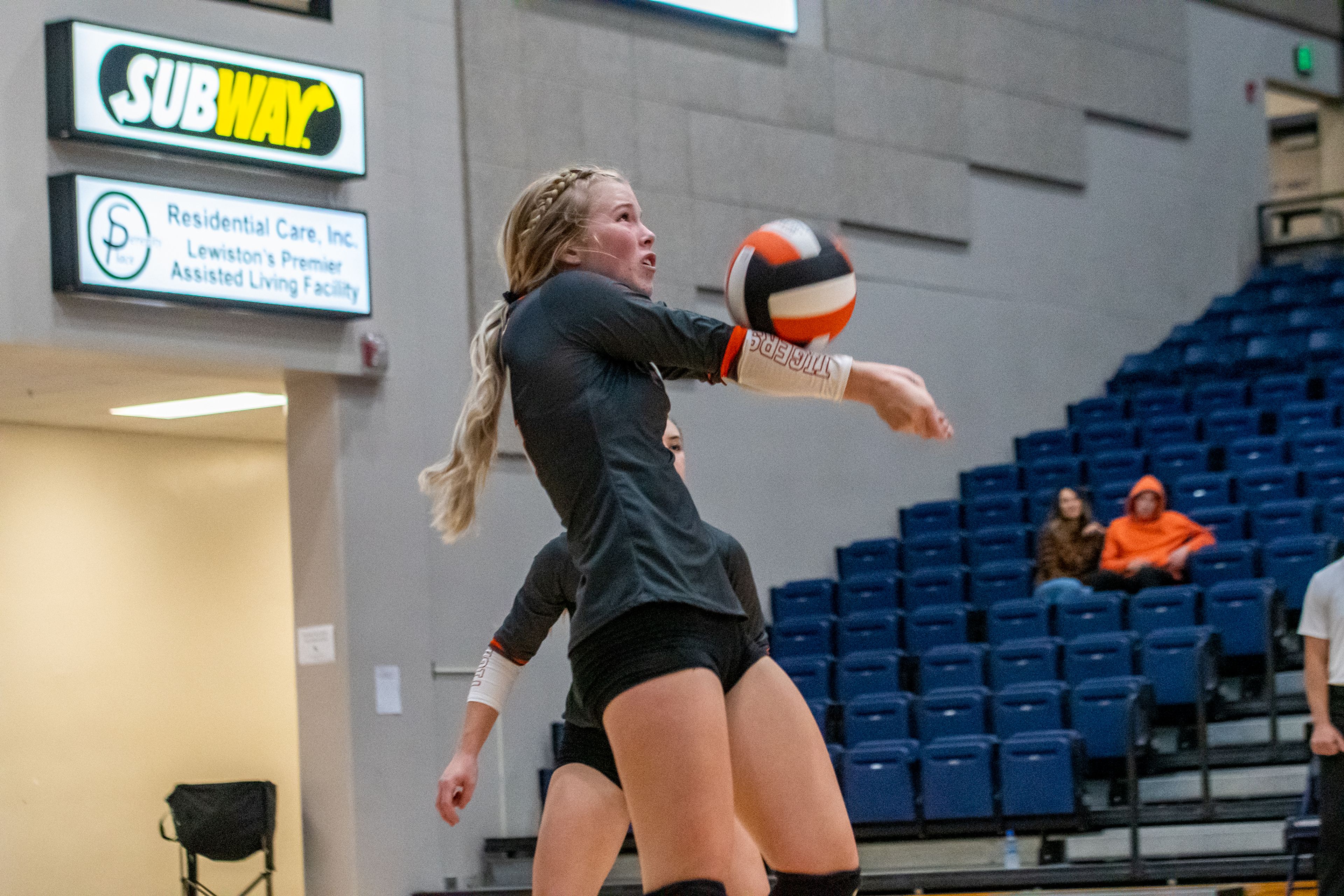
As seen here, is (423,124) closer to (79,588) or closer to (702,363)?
(79,588)

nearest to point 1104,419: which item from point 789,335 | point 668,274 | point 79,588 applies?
point 668,274

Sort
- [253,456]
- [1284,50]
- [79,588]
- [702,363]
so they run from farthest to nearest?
[1284,50], [253,456], [79,588], [702,363]

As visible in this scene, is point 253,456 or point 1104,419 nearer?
point 253,456

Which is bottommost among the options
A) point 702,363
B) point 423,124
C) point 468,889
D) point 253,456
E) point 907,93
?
point 468,889

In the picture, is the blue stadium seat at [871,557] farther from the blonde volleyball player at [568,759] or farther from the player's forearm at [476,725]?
the player's forearm at [476,725]

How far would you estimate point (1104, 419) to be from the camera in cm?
1302

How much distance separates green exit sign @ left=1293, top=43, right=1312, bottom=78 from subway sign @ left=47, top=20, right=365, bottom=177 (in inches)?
443

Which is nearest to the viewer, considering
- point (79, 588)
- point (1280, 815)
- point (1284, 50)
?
point (1280, 815)

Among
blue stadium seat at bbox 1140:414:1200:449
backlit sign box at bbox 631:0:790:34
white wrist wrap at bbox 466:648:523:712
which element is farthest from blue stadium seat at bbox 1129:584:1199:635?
white wrist wrap at bbox 466:648:523:712

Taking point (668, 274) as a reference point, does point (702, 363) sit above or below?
below

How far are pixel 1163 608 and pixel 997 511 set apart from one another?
2.60 meters

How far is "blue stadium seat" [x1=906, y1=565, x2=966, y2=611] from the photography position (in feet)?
34.3

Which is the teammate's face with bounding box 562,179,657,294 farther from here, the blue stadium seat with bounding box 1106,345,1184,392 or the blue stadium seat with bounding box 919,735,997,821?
the blue stadium seat with bounding box 1106,345,1184,392

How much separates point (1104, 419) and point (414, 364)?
18.8 feet
